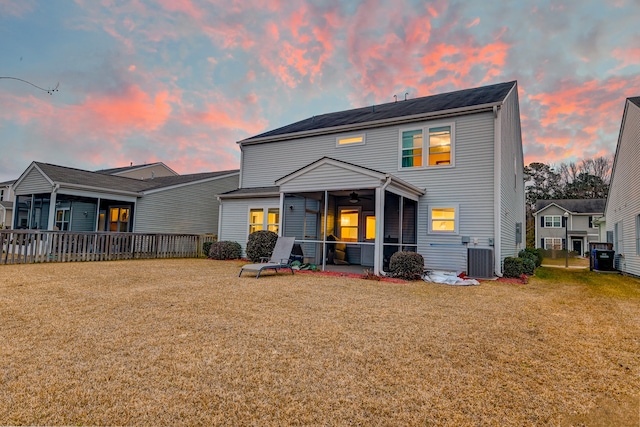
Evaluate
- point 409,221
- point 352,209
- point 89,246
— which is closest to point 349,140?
point 352,209

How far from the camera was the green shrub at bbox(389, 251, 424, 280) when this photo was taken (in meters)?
8.72

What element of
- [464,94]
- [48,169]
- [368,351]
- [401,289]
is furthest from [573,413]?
[48,169]

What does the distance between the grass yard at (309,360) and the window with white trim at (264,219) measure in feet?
26.2

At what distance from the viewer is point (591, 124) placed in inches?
788

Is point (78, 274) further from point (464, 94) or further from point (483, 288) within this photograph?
point (464, 94)

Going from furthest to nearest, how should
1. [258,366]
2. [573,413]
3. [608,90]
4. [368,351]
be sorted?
[608,90]
[368,351]
[258,366]
[573,413]

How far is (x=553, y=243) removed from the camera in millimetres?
33031

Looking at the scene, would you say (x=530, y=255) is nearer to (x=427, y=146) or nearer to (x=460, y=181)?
(x=460, y=181)

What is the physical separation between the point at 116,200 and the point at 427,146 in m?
14.3

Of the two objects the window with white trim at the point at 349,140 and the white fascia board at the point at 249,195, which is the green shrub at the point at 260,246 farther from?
the window with white trim at the point at 349,140

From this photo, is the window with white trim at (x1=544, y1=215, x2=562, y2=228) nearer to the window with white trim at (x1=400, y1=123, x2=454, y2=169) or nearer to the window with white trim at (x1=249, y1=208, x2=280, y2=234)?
the window with white trim at (x1=400, y1=123, x2=454, y2=169)

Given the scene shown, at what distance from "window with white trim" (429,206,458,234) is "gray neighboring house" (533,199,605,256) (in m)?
29.7

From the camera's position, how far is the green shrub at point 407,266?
8719 millimetres

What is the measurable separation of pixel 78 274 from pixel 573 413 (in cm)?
996
